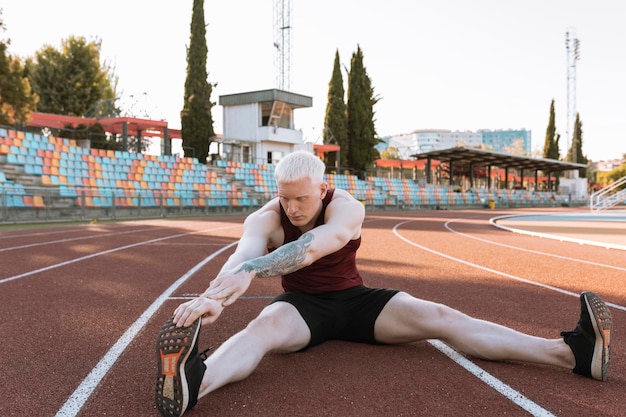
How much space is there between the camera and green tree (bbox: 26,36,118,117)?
42.5m

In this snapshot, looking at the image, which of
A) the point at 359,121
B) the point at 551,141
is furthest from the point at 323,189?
the point at 551,141

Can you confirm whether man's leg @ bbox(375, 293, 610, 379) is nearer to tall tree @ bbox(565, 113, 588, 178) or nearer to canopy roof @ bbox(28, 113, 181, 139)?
canopy roof @ bbox(28, 113, 181, 139)

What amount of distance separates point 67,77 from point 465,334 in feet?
159

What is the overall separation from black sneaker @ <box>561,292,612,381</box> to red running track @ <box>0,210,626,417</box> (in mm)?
87

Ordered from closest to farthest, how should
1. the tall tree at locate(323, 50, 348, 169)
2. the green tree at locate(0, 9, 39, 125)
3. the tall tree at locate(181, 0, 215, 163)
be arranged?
the green tree at locate(0, 9, 39, 125)
the tall tree at locate(181, 0, 215, 163)
the tall tree at locate(323, 50, 348, 169)

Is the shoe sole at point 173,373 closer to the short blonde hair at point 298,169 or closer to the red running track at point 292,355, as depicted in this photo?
the red running track at point 292,355

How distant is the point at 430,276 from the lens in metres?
6.52

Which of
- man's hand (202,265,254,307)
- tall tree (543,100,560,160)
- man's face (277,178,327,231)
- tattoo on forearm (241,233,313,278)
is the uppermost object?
tall tree (543,100,560,160)

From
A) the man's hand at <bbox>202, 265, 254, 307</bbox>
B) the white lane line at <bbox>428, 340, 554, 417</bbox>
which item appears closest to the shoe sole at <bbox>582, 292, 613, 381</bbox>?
the white lane line at <bbox>428, 340, 554, 417</bbox>

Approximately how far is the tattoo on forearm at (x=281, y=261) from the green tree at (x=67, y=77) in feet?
151

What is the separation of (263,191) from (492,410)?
27987mm

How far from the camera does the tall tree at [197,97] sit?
34.3 meters

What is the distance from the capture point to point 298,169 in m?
2.86

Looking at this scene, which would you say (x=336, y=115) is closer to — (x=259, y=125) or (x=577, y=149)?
(x=259, y=125)
